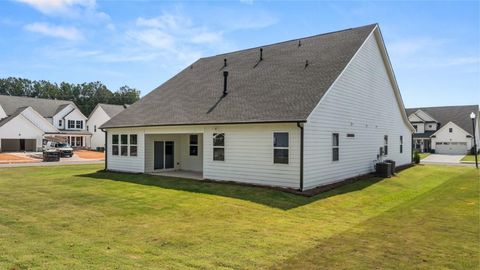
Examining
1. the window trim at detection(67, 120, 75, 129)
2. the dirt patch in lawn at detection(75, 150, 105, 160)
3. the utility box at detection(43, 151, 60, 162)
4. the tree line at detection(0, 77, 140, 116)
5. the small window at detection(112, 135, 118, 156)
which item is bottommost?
the dirt patch in lawn at detection(75, 150, 105, 160)

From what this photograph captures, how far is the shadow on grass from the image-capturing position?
39.4ft

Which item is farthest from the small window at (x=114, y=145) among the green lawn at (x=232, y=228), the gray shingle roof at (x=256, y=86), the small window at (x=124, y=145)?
the green lawn at (x=232, y=228)

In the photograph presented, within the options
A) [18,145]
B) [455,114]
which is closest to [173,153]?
[18,145]

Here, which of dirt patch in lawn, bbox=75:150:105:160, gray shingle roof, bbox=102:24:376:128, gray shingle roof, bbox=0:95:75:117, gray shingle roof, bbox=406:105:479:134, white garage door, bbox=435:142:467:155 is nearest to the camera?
gray shingle roof, bbox=102:24:376:128

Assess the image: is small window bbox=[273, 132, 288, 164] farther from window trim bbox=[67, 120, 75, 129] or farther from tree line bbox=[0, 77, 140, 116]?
tree line bbox=[0, 77, 140, 116]

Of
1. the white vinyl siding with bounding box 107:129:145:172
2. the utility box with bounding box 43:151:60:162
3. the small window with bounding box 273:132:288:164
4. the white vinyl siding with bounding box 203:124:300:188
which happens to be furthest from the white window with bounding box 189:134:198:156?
the utility box with bounding box 43:151:60:162

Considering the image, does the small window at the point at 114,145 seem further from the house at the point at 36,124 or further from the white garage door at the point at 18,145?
the white garage door at the point at 18,145

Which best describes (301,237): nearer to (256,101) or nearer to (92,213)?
(92,213)

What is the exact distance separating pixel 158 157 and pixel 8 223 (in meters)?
12.1

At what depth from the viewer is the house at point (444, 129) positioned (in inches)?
2160

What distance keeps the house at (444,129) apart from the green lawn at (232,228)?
4678 centimetres

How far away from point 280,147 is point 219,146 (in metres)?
3.19

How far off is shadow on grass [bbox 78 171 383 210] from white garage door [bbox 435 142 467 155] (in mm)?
45193

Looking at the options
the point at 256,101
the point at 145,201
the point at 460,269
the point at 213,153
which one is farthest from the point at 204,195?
the point at 460,269
